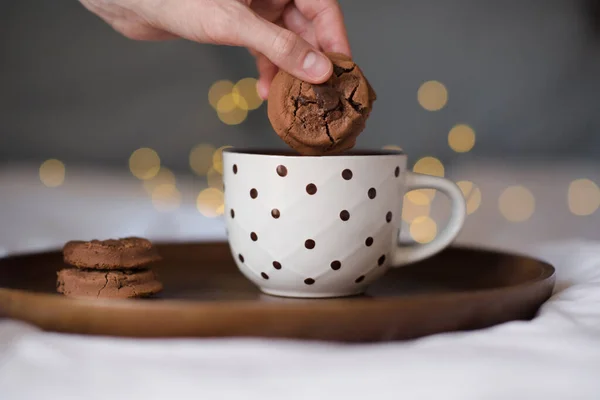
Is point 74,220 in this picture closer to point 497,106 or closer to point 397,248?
point 397,248

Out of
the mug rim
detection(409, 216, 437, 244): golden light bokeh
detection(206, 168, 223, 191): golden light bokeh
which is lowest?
detection(409, 216, 437, 244): golden light bokeh

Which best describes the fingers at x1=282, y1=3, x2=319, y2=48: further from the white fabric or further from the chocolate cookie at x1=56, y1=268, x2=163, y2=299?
the white fabric

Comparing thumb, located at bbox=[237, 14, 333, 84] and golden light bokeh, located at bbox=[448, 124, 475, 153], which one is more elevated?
thumb, located at bbox=[237, 14, 333, 84]

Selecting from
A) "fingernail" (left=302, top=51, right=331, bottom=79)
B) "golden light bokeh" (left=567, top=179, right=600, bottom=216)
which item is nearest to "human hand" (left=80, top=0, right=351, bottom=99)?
"fingernail" (left=302, top=51, right=331, bottom=79)

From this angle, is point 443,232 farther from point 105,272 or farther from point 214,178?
point 214,178

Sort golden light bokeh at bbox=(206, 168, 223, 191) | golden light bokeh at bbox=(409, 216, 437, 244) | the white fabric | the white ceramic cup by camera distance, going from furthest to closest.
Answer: golden light bokeh at bbox=(206, 168, 223, 191)
golden light bokeh at bbox=(409, 216, 437, 244)
the white ceramic cup
the white fabric

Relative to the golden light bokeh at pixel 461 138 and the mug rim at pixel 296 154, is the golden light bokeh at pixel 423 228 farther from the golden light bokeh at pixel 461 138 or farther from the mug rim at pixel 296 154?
the mug rim at pixel 296 154
